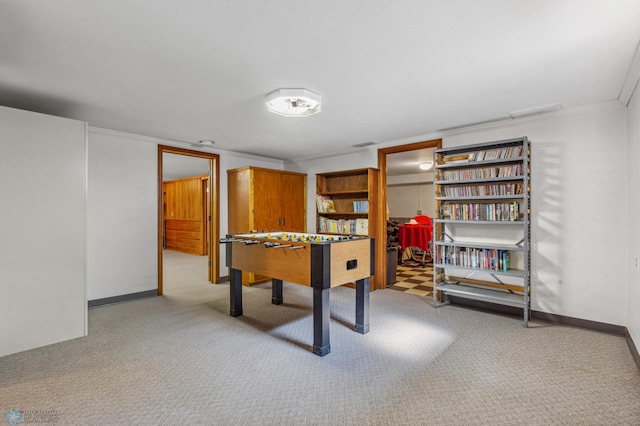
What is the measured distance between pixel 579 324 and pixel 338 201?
360 cm

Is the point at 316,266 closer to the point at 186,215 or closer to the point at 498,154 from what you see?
the point at 498,154

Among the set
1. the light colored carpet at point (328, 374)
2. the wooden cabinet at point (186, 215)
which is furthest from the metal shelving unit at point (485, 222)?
the wooden cabinet at point (186, 215)

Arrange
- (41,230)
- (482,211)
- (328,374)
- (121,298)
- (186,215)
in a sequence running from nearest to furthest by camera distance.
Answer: (328,374)
(41,230)
(482,211)
(121,298)
(186,215)

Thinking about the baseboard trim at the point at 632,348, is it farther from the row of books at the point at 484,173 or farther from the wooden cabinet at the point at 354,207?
the wooden cabinet at the point at 354,207

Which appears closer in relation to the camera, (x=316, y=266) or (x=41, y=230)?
(x=316, y=266)

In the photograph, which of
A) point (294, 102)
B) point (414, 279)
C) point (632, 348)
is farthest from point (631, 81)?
point (414, 279)

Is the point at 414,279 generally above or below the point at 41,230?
below

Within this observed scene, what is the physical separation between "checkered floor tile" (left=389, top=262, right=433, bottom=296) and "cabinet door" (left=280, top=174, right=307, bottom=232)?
208 centimetres

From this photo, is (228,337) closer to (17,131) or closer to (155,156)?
(17,131)

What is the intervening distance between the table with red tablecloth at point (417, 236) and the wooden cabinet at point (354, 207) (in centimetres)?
197

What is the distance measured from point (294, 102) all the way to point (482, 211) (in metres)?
2.51

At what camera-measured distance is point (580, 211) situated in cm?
312

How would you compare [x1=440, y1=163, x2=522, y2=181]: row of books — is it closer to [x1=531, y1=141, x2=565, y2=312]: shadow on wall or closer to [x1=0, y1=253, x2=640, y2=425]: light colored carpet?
[x1=531, y1=141, x2=565, y2=312]: shadow on wall

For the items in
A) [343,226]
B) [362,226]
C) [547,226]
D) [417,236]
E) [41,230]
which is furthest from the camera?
[417,236]
